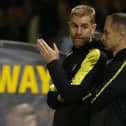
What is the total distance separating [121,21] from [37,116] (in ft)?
5.94

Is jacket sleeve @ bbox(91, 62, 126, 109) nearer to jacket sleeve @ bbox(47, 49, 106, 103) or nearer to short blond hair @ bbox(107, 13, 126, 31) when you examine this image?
jacket sleeve @ bbox(47, 49, 106, 103)

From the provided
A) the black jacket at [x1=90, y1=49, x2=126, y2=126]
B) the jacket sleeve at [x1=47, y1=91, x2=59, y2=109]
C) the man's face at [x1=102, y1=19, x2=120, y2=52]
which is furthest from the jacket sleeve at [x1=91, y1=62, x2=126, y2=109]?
the jacket sleeve at [x1=47, y1=91, x2=59, y2=109]

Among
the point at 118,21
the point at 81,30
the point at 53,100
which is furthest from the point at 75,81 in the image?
the point at 118,21

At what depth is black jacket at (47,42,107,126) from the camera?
4.53 meters

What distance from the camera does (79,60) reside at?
15.3 feet

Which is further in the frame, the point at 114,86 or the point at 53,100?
the point at 53,100

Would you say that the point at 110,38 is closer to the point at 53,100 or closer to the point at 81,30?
the point at 81,30

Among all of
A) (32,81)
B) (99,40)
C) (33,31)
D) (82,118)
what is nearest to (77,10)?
(99,40)

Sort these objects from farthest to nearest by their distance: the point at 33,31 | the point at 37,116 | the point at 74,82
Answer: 1. the point at 33,31
2. the point at 37,116
3. the point at 74,82

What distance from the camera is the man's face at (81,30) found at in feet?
15.3

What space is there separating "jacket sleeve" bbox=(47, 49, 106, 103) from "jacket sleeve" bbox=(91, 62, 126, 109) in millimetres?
84

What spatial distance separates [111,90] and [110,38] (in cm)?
33

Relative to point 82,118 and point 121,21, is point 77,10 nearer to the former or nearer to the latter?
point 121,21

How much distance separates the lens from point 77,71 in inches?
182
